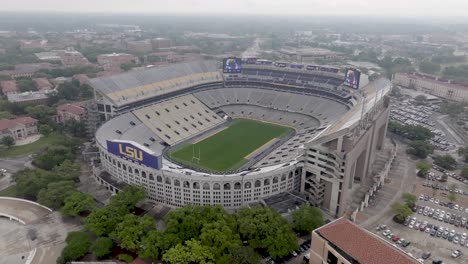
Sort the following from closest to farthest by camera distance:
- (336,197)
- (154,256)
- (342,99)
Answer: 1. (154,256)
2. (336,197)
3. (342,99)

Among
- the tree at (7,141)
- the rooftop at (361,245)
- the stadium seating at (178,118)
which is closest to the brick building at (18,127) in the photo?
the tree at (7,141)

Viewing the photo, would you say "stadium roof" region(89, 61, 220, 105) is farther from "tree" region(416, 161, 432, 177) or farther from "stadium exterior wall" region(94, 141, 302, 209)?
"tree" region(416, 161, 432, 177)

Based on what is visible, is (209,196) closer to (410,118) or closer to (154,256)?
(154,256)

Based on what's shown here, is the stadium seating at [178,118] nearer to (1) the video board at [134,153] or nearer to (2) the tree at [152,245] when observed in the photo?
(1) the video board at [134,153]

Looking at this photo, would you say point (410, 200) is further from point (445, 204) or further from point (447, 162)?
point (447, 162)

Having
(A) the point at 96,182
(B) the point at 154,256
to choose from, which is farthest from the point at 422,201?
(A) the point at 96,182

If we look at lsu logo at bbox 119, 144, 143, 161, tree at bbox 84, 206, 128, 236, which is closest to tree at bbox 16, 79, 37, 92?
lsu logo at bbox 119, 144, 143, 161
